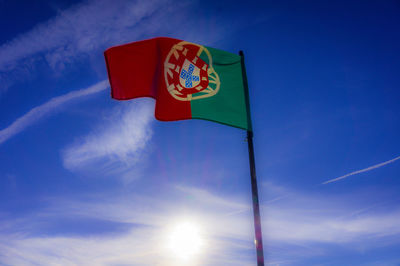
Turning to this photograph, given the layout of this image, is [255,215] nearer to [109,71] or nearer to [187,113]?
[187,113]

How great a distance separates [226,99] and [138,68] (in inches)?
147

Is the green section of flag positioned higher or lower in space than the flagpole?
higher

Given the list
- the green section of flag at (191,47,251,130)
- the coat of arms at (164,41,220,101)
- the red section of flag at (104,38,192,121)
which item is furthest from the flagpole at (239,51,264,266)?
the red section of flag at (104,38,192,121)

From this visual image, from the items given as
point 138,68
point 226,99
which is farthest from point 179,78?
point 226,99

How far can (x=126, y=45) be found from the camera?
39.7 feet

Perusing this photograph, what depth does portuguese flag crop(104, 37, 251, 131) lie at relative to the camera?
10.9 metres

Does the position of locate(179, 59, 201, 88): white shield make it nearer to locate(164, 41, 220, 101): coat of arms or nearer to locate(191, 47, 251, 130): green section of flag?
locate(164, 41, 220, 101): coat of arms

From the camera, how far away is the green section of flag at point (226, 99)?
10.6 metres

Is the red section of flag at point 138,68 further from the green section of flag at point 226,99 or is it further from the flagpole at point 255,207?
the flagpole at point 255,207

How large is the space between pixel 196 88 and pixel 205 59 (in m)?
1.28

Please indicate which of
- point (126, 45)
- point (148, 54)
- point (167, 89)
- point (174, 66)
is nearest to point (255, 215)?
point (167, 89)

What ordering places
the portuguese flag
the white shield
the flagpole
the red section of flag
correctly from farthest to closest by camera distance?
the red section of flag, the white shield, the portuguese flag, the flagpole

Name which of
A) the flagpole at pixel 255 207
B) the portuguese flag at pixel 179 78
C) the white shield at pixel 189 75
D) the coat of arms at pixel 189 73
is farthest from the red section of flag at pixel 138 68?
the flagpole at pixel 255 207

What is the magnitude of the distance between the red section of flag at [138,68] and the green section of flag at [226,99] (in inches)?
61.9
